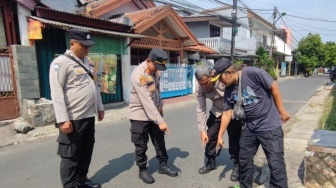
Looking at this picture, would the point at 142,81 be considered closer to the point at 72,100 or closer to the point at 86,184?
the point at 72,100

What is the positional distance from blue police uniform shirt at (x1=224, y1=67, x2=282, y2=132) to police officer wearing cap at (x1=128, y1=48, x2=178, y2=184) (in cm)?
101

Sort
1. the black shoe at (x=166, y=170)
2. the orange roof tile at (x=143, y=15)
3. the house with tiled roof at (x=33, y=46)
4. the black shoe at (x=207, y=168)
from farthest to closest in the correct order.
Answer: the orange roof tile at (x=143, y=15) < the house with tiled roof at (x=33, y=46) < the black shoe at (x=207, y=168) < the black shoe at (x=166, y=170)

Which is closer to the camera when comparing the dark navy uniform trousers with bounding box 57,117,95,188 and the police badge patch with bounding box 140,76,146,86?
the dark navy uniform trousers with bounding box 57,117,95,188

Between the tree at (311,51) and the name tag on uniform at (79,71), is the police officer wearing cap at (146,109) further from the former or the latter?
the tree at (311,51)

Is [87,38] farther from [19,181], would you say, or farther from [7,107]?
[7,107]

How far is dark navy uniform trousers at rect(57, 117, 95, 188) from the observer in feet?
9.08

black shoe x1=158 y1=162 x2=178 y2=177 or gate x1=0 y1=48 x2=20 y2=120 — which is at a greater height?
gate x1=0 y1=48 x2=20 y2=120

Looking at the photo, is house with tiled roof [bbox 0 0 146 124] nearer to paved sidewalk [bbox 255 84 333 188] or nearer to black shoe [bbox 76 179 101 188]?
black shoe [bbox 76 179 101 188]

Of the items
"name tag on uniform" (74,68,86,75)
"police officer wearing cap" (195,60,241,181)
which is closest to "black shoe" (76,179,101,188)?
"name tag on uniform" (74,68,86,75)

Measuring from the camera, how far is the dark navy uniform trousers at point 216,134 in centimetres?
338

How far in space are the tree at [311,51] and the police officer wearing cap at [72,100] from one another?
141ft

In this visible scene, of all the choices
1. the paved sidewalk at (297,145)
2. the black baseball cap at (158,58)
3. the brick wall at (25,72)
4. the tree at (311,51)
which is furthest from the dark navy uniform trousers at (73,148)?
the tree at (311,51)

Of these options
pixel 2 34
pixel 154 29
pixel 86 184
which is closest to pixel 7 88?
pixel 2 34

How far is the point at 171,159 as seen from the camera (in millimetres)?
4262
